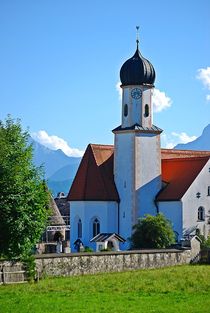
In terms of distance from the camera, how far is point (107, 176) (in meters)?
67.4

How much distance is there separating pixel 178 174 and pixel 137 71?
9.39m

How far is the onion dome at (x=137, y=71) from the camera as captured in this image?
6775 cm

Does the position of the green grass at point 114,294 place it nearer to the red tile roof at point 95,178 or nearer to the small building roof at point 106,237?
the small building roof at point 106,237

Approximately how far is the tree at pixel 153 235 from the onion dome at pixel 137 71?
15307mm

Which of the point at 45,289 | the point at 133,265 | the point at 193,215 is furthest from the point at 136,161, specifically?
the point at 45,289

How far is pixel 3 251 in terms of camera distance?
125ft

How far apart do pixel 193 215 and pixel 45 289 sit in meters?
34.3

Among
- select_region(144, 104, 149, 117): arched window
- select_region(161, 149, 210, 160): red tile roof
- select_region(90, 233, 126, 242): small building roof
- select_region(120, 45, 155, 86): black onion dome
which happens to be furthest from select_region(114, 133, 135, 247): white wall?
select_region(161, 149, 210, 160): red tile roof

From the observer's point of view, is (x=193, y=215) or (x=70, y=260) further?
(x=193, y=215)

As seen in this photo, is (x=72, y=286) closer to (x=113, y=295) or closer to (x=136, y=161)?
(x=113, y=295)

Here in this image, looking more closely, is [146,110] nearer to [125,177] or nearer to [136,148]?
[136,148]

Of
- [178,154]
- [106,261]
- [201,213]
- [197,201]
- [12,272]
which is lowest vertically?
[12,272]

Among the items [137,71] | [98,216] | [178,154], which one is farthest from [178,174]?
[137,71]

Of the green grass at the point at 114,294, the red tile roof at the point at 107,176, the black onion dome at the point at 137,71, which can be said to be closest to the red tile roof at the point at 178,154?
the red tile roof at the point at 107,176
